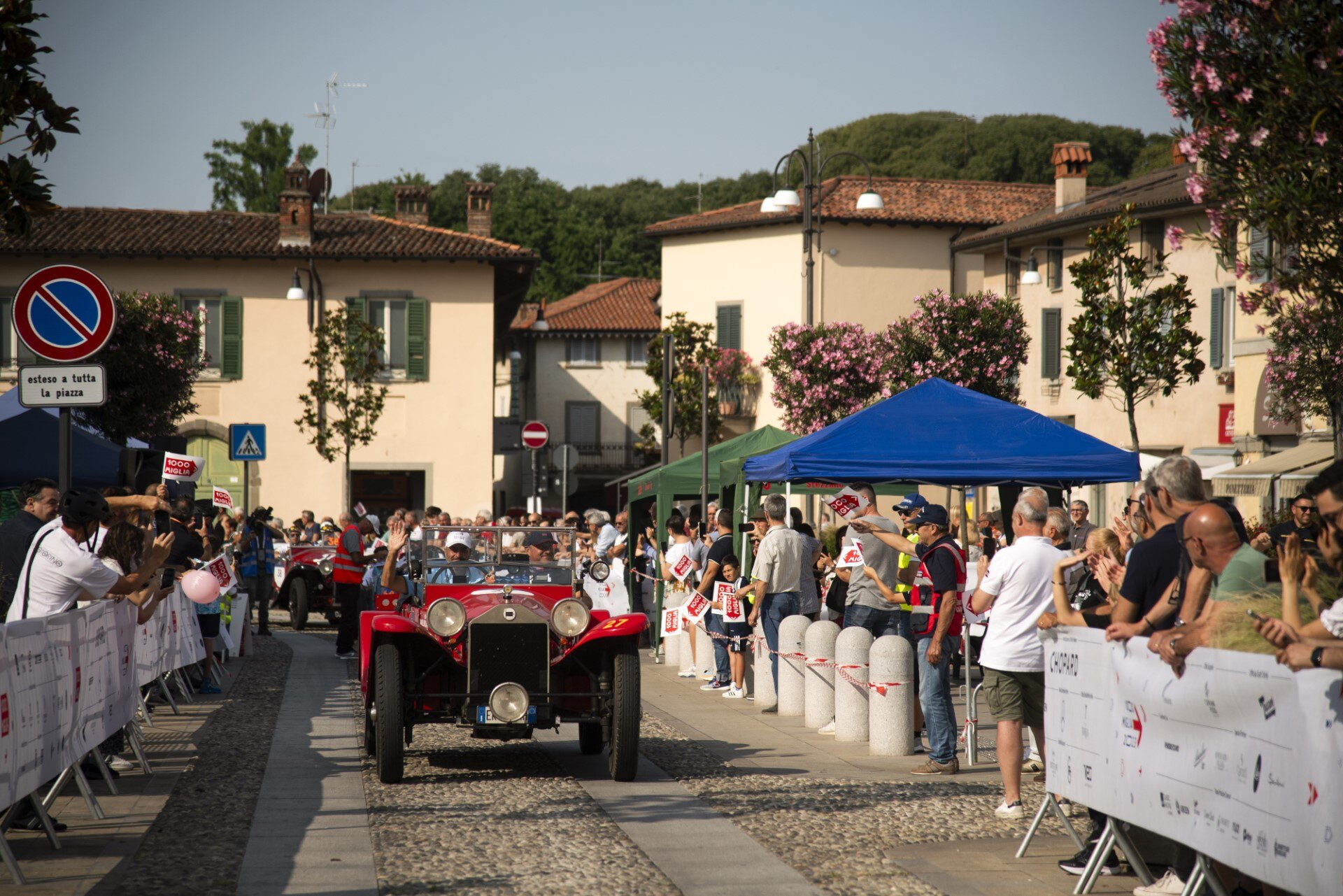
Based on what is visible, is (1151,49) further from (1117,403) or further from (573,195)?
(573,195)

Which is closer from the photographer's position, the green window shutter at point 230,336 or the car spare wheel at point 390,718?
the car spare wheel at point 390,718

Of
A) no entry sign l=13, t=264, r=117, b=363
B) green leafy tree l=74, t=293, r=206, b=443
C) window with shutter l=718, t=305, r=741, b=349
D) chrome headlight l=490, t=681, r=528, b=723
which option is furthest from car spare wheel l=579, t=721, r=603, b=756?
window with shutter l=718, t=305, r=741, b=349

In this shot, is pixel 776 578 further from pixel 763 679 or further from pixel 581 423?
pixel 581 423

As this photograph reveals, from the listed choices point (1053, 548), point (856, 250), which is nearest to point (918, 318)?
point (856, 250)

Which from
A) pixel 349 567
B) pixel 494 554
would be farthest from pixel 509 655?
pixel 349 567

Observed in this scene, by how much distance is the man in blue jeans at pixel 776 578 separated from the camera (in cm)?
1431

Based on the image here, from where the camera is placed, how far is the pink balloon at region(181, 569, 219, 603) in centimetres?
1174

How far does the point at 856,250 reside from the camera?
51.6 m

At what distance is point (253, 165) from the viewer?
228ft

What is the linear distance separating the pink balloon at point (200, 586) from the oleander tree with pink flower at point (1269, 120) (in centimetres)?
794

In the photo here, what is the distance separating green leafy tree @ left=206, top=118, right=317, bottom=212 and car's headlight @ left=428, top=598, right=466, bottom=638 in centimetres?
6207

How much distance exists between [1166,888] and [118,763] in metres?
6.71

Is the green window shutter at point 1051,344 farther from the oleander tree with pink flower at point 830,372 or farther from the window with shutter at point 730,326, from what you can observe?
the window with shutter at point 730,326

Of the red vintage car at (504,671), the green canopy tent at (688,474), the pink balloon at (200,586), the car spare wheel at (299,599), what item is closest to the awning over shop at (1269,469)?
the green canopy tent at (688,474)
